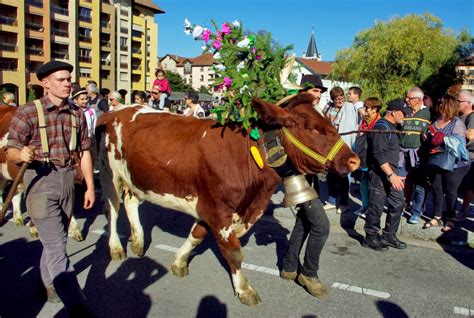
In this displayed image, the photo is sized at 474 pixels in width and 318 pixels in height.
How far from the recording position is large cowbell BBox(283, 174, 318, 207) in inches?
152

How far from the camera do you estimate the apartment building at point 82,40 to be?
153ft

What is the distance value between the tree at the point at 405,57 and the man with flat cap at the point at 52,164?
31221 millimetres

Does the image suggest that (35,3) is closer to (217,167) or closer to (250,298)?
(217,167)

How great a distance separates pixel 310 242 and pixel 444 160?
3.07 meters

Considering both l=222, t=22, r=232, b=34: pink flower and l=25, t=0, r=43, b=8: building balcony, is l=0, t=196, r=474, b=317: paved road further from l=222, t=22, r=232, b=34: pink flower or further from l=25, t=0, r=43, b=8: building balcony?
l=25, t=0, r=43, b=8: building balcony

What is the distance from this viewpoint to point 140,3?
67.9m

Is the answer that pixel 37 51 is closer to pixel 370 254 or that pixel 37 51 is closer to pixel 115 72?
pixel 115 72

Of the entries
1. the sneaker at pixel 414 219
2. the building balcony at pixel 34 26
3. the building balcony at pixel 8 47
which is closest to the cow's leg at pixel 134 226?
the sneaker at pixel 414 219

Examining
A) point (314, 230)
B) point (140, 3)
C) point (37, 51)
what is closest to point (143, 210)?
point (314, 230)

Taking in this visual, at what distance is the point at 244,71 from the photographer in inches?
151

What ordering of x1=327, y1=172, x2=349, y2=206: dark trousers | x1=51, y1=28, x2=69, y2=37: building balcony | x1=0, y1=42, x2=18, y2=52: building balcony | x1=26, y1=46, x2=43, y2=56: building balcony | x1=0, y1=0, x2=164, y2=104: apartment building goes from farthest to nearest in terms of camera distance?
x1=51, y1=28, x2=69, y2=37: building balcony < x1=26, y1=46, x2=43, y2=56: building balcony < x1=0, y1=0, x2=164, y2=104: apartment building < x1=0, y1=42, x2=18, y2=52: building balcony < x1=327, y1=172, x2=349, y2=206: dark trousers

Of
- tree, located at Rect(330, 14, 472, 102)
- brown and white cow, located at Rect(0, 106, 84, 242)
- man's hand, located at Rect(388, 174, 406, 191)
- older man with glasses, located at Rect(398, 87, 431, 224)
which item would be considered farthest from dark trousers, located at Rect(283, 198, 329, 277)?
tree, located at Rect(330, 14, 472, 102)

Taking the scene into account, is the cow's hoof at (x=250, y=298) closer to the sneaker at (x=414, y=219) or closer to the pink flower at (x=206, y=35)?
the pink flower at (x=206, y=35)

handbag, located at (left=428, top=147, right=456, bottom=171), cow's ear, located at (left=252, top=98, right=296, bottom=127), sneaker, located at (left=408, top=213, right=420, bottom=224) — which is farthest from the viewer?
sneaker, located at (left=408, top=213, right=420, bottom=224)
